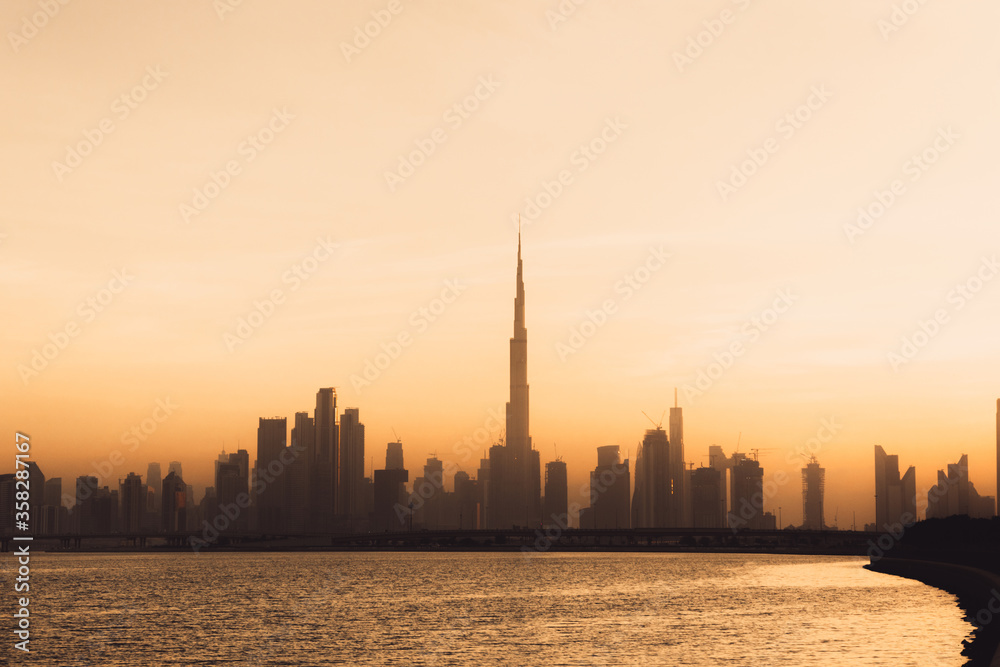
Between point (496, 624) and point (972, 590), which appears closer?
point (496, 624)

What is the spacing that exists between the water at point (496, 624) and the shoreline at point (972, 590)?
1.69m

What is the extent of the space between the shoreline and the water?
5.55 feet

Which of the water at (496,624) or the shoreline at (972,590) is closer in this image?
the shoreline at (972,590)

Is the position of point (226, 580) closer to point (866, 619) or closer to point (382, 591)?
point (382, 591)

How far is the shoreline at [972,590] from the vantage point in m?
70.8

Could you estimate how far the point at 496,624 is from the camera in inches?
3777

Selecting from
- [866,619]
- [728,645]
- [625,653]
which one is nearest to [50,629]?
[625,653]

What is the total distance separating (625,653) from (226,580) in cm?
12007

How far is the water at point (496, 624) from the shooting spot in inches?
2894

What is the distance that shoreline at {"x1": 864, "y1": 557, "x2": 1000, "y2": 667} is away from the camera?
70.8 metres

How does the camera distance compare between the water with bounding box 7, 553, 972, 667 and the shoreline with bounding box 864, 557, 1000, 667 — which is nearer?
the shoreline with bounding box 864, 557, 1000, 667

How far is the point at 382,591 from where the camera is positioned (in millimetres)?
145125

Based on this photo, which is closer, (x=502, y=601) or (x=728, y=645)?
(x=728, y=645)

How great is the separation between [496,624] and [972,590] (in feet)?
189
